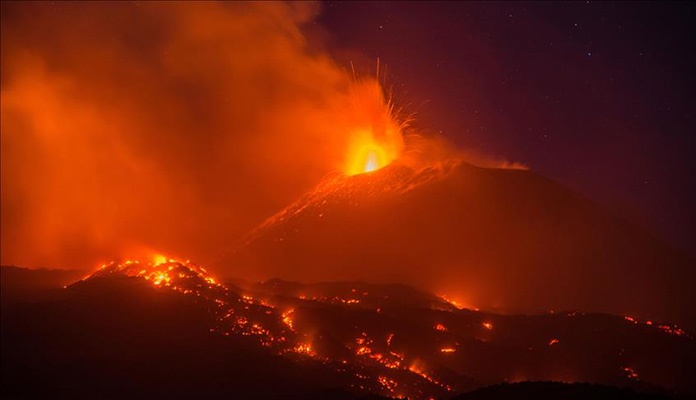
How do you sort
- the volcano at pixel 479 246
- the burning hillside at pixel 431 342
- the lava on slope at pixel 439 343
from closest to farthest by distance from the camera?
1. the burning hillside at pixel 431 342
2. the lava on slope at pixel 439 343
3. the volcano at pixel 479 246

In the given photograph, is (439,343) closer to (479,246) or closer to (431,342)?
(431,342)

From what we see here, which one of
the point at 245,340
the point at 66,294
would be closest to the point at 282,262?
the point at 66,294

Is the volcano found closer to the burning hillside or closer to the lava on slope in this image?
the lava on slope

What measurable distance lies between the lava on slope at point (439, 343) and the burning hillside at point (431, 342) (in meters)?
0.06

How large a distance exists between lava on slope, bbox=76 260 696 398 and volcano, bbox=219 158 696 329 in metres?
18.3

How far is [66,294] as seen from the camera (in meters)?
52.3

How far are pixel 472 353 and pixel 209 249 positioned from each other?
78.6 m

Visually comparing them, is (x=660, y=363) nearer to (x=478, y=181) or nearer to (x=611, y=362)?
(x=611, y=362)

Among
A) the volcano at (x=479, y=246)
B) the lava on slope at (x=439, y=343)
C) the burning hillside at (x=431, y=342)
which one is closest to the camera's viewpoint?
the burning hillside at (x=431, y=342)

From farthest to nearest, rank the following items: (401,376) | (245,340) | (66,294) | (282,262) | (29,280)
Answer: (282,262)
(29,280)
(66,294)
(245,340)
(401,376)

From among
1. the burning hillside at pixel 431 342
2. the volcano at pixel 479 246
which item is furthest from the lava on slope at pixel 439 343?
the volcano at pixel 479 246

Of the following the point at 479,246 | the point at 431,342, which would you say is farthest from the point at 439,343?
the point at 479,246

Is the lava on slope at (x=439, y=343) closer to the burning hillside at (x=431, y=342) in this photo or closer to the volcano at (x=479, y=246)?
the burning hillside at (x=431, y=342)

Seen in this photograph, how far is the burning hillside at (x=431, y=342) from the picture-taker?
3972cm
